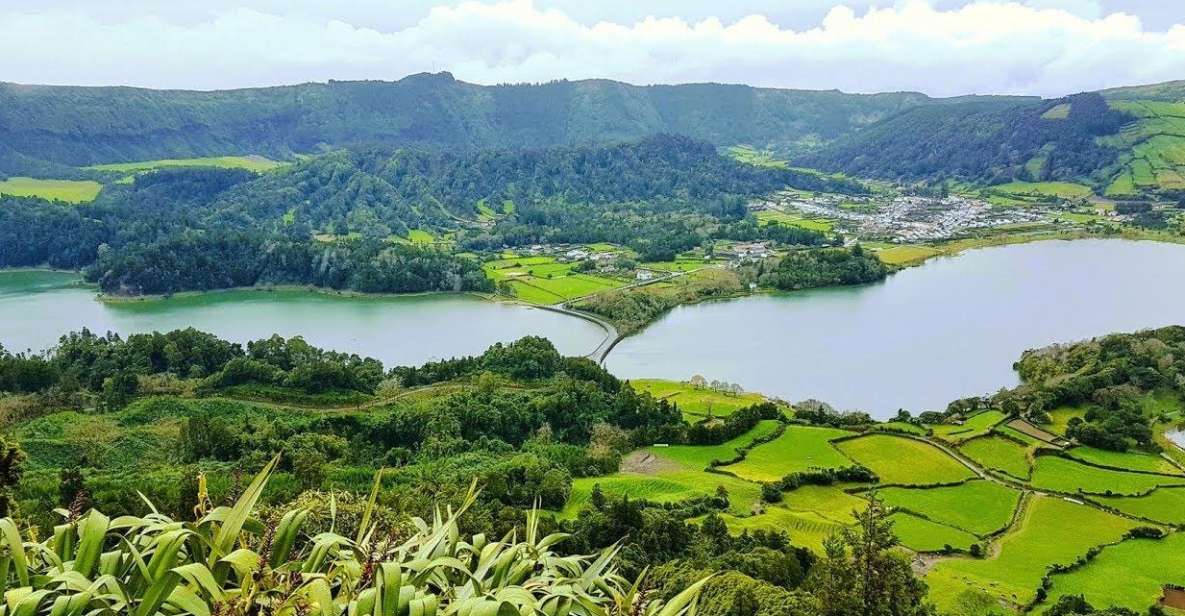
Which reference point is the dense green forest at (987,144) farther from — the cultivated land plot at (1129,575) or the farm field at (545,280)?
the cultivated land plot at (1129,575)

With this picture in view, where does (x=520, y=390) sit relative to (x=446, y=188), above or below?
below

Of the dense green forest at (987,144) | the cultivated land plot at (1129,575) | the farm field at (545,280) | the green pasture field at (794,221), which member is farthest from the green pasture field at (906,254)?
the dense green forest at (987,144)

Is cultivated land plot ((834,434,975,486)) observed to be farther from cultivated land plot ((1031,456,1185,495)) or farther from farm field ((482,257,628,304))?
farm field ((482,257,628,304))

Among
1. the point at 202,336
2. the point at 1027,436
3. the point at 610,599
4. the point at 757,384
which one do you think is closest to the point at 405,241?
the point at 202,336

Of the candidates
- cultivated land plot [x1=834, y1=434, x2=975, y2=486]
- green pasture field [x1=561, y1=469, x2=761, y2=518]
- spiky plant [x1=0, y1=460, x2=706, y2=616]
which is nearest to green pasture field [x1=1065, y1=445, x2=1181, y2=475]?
cultivated land plot [x1=834, y1=434, x2=975, y2=486]

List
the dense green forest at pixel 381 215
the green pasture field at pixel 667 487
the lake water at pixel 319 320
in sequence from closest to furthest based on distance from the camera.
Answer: the green pasture field at pixel 667 487 → the lake water at pixel 319 320 → the dense green forest at pixel 381 215

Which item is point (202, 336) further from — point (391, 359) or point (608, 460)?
point (608, 460)
